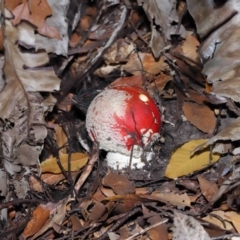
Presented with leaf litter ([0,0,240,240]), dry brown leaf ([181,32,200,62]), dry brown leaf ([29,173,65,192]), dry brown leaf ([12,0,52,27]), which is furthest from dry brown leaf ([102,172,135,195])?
dry brown leaf ([12,0,52,27])

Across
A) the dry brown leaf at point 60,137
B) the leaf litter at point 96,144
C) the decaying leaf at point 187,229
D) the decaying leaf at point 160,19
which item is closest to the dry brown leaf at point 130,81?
the leaf litter at point 96,144

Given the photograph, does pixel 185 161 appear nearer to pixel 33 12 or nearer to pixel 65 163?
pixel 65 163

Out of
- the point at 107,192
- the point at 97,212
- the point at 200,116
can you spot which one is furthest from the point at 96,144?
the point at 200,116

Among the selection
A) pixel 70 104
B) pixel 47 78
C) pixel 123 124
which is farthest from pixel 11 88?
pixel 123 124

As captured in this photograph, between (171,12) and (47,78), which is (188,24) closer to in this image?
(171,12)

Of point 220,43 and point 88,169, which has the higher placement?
point 220,43

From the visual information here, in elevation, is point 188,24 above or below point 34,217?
above
